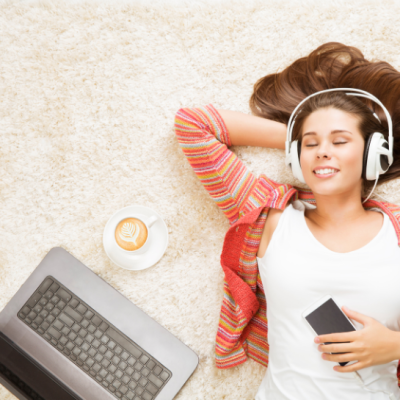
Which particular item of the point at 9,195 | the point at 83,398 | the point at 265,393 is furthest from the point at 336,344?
the point at 9,195

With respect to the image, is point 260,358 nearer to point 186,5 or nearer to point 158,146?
point 158,146

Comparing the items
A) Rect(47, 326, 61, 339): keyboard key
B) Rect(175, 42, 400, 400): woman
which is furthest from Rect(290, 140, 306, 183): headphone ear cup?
Rect(47, 326, 61, 339): keyboard key

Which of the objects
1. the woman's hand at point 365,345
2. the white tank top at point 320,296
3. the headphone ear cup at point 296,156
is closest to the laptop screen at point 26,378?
the white tank top at point 320,296

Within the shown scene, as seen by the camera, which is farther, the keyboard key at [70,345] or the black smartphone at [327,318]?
A: the keyboard key at [70,345]

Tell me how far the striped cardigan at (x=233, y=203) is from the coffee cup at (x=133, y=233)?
212mm

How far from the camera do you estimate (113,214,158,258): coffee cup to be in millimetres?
861

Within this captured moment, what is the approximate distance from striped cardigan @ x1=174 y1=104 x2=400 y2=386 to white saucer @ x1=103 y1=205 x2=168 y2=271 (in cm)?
19

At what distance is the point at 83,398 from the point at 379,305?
0.82m

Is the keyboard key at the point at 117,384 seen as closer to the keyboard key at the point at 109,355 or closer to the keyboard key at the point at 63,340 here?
the keyboard key at the point at 109,355

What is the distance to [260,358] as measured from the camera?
36.9 inches

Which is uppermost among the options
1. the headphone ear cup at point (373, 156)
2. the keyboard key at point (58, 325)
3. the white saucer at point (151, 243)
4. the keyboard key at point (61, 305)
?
the headphone ear cup at point (373, 156)

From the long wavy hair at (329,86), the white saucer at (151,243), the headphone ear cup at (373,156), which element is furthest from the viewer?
the white saucer at (151,243)

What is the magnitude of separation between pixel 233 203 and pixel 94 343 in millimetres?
557

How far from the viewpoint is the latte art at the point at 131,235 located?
860mm
